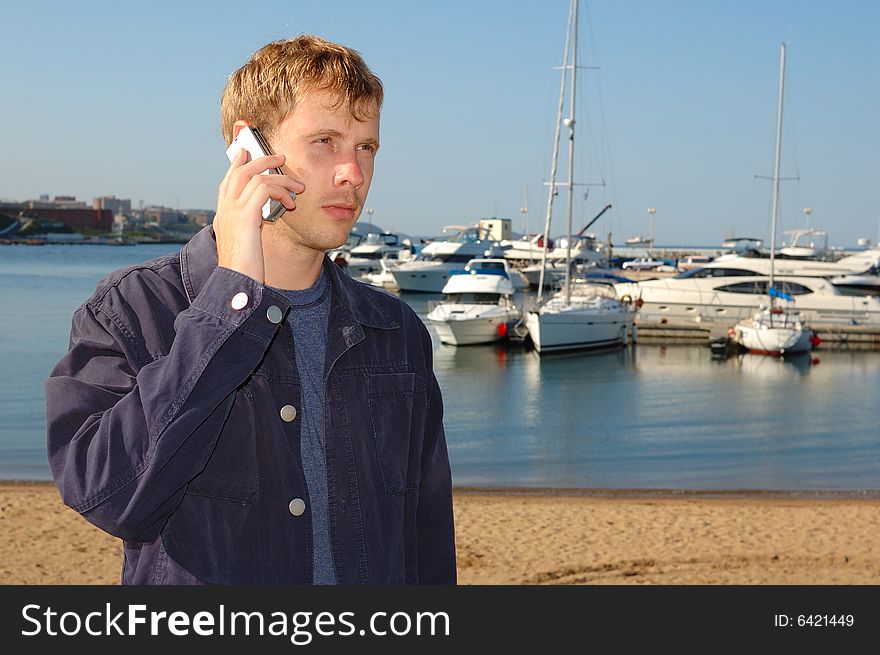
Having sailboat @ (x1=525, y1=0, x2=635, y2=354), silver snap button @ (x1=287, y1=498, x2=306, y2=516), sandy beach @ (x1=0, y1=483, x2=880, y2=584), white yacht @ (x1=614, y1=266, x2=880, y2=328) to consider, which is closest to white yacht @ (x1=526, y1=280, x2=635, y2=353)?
sailboat @ (x1=525, y1=0, x2=635, y2=354)

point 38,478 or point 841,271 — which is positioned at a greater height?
point 841,271

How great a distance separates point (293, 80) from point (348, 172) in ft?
0.71

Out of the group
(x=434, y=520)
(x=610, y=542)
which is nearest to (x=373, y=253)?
(x=610, y=542)

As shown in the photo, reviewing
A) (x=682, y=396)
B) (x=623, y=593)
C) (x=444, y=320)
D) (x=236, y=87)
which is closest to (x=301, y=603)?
(x=623, y=593)

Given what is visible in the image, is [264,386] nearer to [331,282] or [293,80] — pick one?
[331,282]

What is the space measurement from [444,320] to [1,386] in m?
14.2

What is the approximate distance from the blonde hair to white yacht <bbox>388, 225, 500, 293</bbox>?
193 ft

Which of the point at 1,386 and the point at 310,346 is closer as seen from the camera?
the point at 310,346

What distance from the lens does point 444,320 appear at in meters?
34.6

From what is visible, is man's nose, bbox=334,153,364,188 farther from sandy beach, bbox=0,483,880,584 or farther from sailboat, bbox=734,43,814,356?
sailboat, bbox=734,43,814,356

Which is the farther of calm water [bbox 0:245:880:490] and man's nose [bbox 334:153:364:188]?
calm water [bbox 0:245:880:490]

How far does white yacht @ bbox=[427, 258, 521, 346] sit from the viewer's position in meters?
34.8

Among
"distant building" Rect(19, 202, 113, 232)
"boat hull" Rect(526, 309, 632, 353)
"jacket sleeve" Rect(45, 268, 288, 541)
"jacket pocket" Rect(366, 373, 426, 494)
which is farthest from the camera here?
"distant building" Rect(19, 202, 113, 232)

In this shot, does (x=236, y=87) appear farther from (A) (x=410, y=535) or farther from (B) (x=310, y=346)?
(A) (x=410, y=535)
